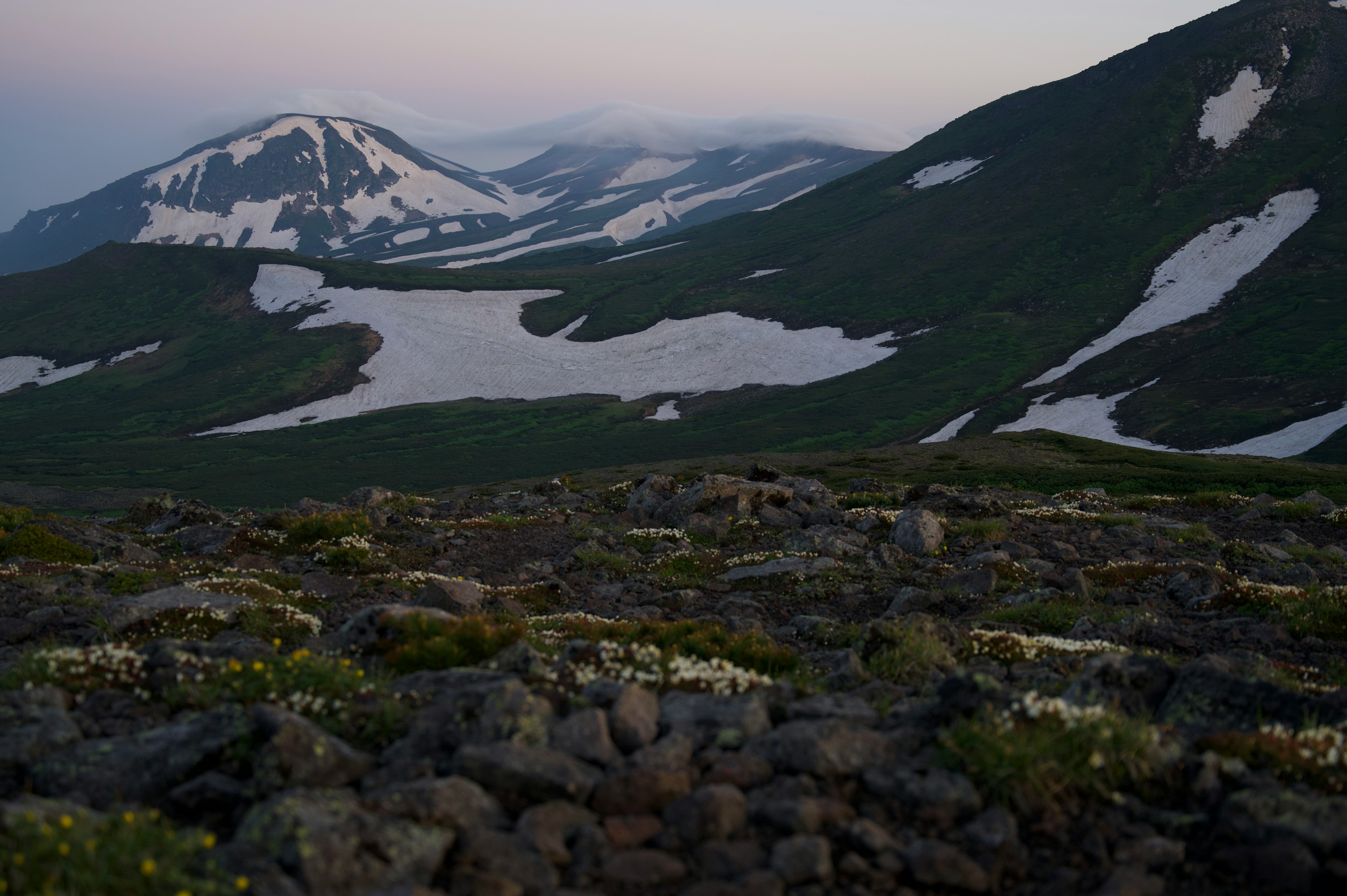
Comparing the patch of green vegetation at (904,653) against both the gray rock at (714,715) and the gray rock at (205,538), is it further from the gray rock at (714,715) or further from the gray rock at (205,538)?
the gray rock at (205,538)

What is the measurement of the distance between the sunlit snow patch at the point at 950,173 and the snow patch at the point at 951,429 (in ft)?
360

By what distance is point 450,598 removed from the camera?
15.3 metres

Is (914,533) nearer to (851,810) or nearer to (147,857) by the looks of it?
(851,810)

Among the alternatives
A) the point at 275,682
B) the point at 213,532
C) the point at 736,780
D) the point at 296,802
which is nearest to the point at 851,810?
the point at 736,780

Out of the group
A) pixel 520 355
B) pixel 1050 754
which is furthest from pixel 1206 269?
pixel 1050 754

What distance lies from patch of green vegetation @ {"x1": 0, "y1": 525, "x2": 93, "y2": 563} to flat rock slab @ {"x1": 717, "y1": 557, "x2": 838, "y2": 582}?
56.0ft

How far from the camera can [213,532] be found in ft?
79.0

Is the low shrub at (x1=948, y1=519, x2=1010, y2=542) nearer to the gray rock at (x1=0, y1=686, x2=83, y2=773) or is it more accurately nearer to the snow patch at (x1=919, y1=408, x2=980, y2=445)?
the gray rock at (x1=0, y1=686, x2=83, y2=773)

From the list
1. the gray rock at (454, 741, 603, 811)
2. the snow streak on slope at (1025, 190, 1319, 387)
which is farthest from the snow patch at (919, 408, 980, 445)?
the gray rock at (454, 741, 603, 811)

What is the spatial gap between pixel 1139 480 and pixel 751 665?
165 feet

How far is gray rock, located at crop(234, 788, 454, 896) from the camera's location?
527 centimetres

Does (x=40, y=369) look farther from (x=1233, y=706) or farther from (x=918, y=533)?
(x=1233, y=706)

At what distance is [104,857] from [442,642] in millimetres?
4430

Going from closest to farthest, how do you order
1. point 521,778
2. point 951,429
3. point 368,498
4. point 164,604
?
1. point 521,778
2. point 164,604
3. point 368,498
4. point 951,429
